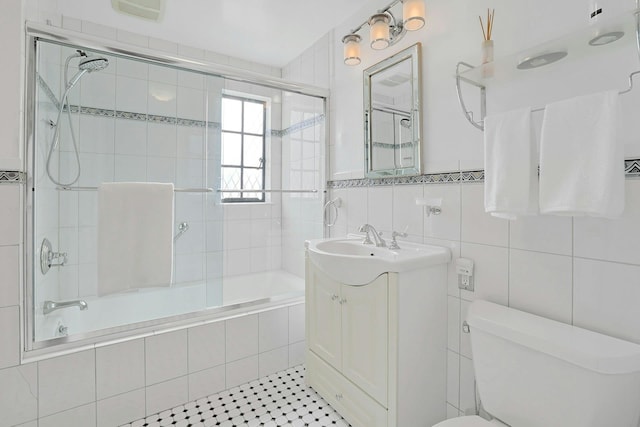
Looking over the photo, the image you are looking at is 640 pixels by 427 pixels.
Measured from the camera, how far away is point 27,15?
1.40m

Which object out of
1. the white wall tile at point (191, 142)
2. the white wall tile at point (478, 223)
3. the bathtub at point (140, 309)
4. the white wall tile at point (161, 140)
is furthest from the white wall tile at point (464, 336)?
the white wall tile at point (161, 140)

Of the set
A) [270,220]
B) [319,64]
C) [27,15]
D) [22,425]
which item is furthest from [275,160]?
[22,425]

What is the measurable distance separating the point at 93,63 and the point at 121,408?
177cm

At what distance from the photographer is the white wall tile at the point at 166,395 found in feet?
5.30

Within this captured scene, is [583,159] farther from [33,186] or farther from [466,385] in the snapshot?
[33,186]

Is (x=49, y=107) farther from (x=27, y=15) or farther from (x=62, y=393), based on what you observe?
(x=62, y=393)

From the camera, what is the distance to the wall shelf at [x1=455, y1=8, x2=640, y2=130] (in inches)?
35.8

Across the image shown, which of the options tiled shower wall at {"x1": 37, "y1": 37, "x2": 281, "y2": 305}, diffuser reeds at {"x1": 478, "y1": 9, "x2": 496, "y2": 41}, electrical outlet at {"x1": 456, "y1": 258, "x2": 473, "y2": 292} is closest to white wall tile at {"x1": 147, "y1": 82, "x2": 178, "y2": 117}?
tiled shower wall at {"x1": 37, "y1": 37, "x2": 281, "y2": 305}

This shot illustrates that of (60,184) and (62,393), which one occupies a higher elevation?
(60,184)

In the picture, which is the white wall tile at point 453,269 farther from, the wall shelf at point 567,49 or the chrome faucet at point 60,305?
the chrome faucet at point 60,305

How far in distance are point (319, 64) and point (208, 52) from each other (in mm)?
1055

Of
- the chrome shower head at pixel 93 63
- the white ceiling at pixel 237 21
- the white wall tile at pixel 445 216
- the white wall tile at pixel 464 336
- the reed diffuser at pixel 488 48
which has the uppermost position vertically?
the white ceiling at pixel 237 21

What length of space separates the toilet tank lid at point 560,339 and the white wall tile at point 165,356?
4.84ft

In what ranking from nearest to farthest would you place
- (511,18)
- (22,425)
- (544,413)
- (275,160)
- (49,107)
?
(544,413), (511,18), (22,425), (49,107), (275,160)
